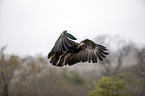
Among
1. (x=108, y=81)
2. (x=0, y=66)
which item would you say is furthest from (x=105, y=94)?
(x=0, y=66)

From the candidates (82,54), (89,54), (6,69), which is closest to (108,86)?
(89,54)

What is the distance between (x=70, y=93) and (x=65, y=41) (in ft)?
47.5

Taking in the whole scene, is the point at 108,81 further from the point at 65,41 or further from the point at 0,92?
the point at 0,92

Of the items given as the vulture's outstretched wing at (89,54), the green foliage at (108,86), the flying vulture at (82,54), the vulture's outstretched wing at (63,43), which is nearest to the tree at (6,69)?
the flying vulture at (82,54)

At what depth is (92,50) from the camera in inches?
114

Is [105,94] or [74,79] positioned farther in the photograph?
[74,79]

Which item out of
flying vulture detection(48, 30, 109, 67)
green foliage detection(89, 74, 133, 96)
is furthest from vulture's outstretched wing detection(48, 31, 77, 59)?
green foliage detection(89, 74, 133, 96)

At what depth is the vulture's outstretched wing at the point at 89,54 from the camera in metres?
2.80

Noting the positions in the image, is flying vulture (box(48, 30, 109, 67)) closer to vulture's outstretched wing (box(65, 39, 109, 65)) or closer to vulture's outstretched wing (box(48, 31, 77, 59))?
vulture's outstretched wing (box(65, 39, 109, 65))

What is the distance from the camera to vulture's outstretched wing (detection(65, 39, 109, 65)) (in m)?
2.80

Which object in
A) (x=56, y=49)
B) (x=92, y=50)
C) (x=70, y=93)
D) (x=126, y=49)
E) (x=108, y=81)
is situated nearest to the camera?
(x=56, y=49)

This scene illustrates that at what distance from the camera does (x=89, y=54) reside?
292 centimetres

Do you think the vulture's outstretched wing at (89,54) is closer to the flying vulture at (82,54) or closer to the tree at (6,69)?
the flying vulture at (82,54)

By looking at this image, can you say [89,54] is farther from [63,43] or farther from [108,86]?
[108,86]
